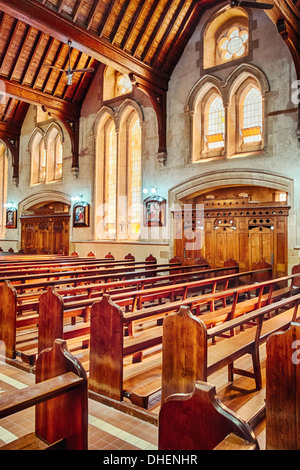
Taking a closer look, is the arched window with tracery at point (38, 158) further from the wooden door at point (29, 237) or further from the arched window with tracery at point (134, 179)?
the arched window with tracery at point (134, 179)

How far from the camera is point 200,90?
33.4 feet

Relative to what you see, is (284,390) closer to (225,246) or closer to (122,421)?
(122,421)

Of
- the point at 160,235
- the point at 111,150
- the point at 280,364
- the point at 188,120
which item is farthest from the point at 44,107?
the point at 280,364

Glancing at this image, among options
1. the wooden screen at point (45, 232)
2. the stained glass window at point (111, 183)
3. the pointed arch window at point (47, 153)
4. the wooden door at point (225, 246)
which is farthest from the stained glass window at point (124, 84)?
the wooden door at point (225, 246)

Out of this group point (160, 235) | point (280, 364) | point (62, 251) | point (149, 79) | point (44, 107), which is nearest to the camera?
point (280, 364)

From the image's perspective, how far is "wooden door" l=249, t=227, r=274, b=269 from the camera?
358 inches

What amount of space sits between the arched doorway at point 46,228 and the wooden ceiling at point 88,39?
3.89m

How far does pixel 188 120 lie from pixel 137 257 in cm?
444

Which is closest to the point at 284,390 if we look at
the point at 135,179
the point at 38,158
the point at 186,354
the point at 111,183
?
the point at 186,354

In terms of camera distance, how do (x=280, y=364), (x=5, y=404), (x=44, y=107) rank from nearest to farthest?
(x=5, y=404) → (x=280, y=364) → (x=44, y=107)

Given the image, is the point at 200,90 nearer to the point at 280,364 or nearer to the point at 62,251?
the point at 62,251

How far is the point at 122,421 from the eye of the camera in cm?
276

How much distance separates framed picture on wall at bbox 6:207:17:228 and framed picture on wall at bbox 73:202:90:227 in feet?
A: 14.4

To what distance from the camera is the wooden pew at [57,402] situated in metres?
1.61
